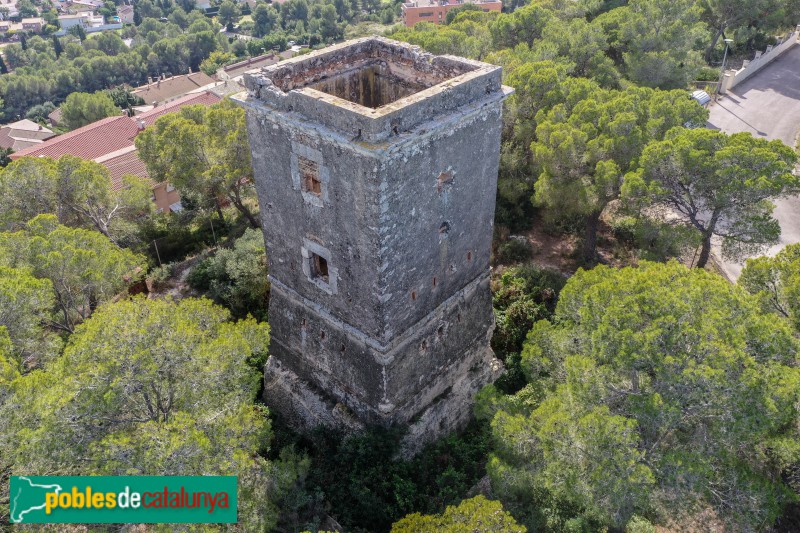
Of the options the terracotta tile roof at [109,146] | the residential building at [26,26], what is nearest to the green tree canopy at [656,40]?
the terracotta tile roof at [109,146]

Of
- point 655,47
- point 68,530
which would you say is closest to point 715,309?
point 68,530

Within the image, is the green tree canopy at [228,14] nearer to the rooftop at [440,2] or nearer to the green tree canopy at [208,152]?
the rooftop at [440,2]

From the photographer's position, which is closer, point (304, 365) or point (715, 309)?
point (715, 309)

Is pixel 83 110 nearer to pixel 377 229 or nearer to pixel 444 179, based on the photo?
pixel 444 179

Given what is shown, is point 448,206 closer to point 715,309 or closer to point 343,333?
point 343,333

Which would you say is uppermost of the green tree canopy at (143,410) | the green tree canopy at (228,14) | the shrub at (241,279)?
the green tree canopy at (143,410)

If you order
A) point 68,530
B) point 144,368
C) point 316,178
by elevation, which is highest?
point 316,178

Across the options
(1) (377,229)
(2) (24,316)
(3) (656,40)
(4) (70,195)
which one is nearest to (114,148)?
(4) (70,195)
